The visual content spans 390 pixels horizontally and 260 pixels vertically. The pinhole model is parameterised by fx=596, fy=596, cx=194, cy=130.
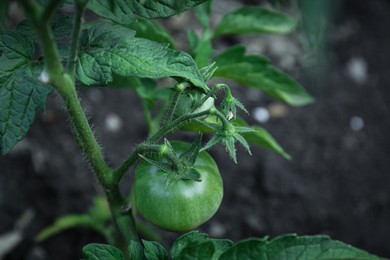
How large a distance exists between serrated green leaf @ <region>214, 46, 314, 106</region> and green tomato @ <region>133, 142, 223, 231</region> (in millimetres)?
303

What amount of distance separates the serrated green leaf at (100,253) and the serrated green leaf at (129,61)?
0.27 meters

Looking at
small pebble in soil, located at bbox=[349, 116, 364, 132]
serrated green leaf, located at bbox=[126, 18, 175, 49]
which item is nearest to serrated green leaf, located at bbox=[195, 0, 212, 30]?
serrated green leaf, located at bbox=[126, 18, 175, 49]

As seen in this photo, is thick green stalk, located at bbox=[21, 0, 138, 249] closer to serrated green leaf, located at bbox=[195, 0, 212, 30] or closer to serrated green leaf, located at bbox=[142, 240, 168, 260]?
serrated green leaf, located at bbox=[142, 240, 168, 260]

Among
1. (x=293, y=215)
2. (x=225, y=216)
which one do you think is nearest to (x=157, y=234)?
(x=225, y=216)

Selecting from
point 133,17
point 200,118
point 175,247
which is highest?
point 133,17

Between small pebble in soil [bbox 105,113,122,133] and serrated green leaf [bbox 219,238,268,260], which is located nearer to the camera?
serrated green leaf [bbox 219,238,268,260]

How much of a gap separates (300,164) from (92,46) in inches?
49.4

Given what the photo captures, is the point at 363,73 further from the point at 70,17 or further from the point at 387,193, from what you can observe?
the point at 70,17

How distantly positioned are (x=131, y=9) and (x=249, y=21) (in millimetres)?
526

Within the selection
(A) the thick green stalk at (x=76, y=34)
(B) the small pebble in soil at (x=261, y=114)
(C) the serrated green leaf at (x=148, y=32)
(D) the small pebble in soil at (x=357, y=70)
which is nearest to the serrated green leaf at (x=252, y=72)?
(C) the serrated green leaf at (x=148, y=32)

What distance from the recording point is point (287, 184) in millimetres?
2027

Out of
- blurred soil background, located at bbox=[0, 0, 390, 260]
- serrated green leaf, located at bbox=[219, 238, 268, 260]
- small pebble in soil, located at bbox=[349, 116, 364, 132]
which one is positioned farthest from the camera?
small pebble in soil, located at bbox=[349, 116, 364, 132]

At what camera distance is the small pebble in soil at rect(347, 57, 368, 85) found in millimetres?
2328

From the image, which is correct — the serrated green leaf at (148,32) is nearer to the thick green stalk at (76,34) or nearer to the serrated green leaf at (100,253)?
the thick green stalk at (76,34)
